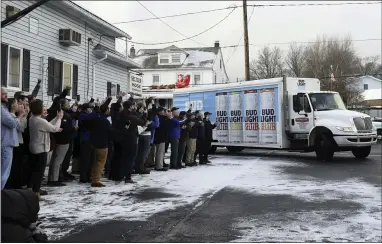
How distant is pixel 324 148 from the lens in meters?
14.7

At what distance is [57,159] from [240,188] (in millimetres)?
4014

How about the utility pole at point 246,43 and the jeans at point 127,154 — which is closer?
the jeans at point 127,154

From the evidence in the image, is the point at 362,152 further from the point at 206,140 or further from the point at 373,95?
the point at 373,95

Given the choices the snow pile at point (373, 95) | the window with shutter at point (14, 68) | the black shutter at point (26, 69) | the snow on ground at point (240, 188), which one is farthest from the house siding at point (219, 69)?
the snow on ground at point (240, 188)

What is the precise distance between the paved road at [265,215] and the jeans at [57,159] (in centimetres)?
195

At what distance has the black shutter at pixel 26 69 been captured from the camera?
1275 cm

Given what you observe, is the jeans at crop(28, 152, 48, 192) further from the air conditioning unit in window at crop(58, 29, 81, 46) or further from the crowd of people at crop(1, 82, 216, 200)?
the air conditioning unit in window at crop(58, 29, 81, 46)

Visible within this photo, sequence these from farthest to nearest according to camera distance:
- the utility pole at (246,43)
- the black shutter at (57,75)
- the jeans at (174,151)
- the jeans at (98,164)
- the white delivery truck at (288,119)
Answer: the utility pole at (246,43)
the black shutter at (57,75)
the white delivery truck at (288,119)
the jeans at (174,151)
the jeans at (98,164)

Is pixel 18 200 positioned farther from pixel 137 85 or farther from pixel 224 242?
pixel 137 85

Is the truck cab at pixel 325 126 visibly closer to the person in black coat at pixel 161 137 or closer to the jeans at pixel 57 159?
the person in black coat at pixel 161 137

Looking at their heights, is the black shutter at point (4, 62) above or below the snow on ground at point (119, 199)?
above

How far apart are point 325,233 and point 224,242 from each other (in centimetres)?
148

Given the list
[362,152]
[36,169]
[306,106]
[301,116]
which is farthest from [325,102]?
[36,169]

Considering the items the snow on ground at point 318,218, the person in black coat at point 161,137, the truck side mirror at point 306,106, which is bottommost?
the snow on ground at point 318,218
